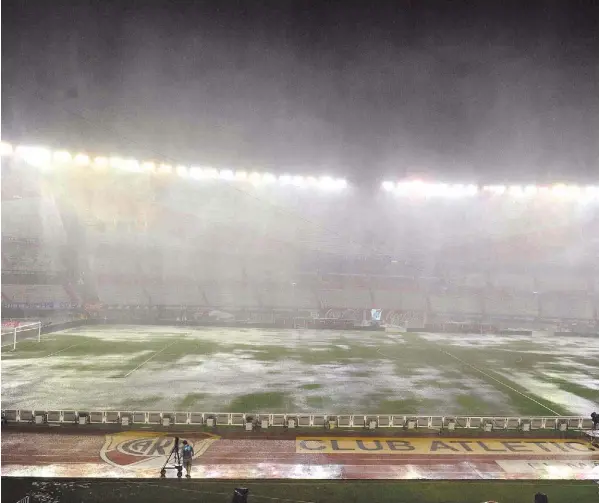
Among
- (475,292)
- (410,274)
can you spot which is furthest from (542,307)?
(410,274)

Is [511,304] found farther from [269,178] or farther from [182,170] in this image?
[182,170]

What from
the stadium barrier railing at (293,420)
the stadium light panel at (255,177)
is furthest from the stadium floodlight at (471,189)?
the stadium barrier railing at (293,420)

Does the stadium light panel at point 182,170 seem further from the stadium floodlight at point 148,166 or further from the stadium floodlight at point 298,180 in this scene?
the stadium floodlight at point 298,180

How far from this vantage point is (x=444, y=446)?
17141 mm

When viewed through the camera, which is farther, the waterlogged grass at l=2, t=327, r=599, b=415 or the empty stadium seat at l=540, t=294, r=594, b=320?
the empty stadium seat at l=540, t=294, r=594, b=320

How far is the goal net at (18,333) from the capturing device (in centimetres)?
3675

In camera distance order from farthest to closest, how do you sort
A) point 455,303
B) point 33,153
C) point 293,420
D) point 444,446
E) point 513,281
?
point 513,281, point 455,303, point 33,153, point 293,420, point 444,446

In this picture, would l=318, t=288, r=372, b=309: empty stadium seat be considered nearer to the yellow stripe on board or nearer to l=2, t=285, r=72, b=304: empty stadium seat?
l=2, t=285, r=72, b=304: empty stadium seat

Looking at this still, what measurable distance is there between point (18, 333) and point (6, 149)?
25.2 metres

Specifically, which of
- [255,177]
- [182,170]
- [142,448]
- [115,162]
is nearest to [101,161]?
[115,162]

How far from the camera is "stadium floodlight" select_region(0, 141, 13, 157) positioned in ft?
172

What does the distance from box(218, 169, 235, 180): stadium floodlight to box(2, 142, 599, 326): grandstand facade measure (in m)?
0.29

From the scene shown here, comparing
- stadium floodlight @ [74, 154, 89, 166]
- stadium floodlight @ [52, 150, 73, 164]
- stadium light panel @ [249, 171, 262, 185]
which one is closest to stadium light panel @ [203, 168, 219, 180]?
stadium light panel @ [249, 171, 262, 185]

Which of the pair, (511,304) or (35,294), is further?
(511,304)
